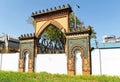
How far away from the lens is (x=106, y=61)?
15109 mm

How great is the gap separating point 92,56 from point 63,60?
3.27 metres

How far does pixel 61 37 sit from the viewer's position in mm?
30125

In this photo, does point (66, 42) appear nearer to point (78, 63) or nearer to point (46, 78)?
point (78, 63)

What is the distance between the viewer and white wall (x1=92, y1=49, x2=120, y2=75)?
48.1ft

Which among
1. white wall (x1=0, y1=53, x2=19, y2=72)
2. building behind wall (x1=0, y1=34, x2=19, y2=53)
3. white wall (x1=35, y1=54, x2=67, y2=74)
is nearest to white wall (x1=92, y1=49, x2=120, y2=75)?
white wall (x1=35, y1=54, x2=67, y2=74)

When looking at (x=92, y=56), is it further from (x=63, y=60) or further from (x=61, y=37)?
(x=61, y=37)

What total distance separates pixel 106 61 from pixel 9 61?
12.6 metres

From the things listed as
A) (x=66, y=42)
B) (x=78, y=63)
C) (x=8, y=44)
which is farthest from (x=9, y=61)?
(x=8, y=44)

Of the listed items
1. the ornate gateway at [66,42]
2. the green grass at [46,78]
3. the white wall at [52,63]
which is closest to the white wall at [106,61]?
the ornate gateway at [66,42]

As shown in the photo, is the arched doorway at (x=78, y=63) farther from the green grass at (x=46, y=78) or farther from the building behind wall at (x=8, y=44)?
the building behind wall at (x=8, y=44)

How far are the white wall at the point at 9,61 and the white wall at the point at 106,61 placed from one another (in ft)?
33.4

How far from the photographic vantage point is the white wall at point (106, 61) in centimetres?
1465

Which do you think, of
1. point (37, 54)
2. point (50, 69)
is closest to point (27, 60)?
point (37, 54)

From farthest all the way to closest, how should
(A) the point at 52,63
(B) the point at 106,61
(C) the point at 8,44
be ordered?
1. (C) the point at 8,44
2. (A) the point at 52,63
3. (B) the point at 106,61
